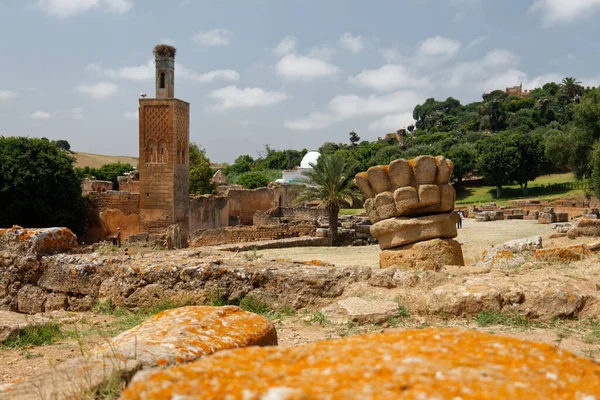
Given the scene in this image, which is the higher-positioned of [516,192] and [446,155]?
[446,155]

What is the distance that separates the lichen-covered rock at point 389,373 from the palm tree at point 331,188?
22768mm

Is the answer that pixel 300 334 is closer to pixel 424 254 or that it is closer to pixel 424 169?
pixel 424 254

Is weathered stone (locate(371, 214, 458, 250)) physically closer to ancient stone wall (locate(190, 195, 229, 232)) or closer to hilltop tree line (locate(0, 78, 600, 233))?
hilltop tree line (locate(0, 78, 600, 233))

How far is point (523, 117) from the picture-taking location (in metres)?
88.6

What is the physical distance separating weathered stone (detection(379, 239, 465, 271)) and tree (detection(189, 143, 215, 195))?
35.8m

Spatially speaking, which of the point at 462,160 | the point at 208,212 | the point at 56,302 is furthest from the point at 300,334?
the point at 462,160

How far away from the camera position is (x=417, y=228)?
9117 millimetres

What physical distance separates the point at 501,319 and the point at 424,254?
438cm

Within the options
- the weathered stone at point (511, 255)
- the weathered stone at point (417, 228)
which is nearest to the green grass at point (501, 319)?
the weathered stone at point (511, 255)

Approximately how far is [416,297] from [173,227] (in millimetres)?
20206

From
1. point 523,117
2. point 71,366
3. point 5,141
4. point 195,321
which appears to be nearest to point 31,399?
point 71,366

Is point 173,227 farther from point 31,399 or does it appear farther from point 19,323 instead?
point 31,399

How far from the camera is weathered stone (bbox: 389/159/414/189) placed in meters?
9.28

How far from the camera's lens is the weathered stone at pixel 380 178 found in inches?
372
